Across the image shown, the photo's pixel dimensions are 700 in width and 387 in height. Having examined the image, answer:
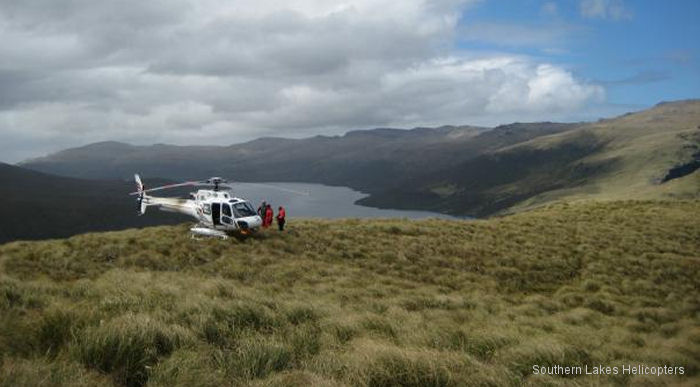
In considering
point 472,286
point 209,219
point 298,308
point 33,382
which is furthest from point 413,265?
point 33,382

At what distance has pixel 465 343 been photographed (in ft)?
33.9

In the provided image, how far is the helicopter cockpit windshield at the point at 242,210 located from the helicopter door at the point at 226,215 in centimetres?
30

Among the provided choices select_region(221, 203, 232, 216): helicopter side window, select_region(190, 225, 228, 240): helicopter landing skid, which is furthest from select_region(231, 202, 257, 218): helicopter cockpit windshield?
select_region(190, 225, 228, 240): helicopter landing skid

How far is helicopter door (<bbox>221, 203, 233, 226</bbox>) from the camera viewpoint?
27.6 meters

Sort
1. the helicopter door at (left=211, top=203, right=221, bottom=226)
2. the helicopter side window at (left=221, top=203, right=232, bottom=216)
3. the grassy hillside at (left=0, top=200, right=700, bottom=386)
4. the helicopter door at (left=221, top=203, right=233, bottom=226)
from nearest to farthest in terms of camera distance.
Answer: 1. the grassy hillside at (left=0, top=200, right=700, bottom=386)
2. the helicopter door at (left=221, top=203, right=233, bottom=226)
3. the helicopter side window at (left=221, top=203, right=232, bottom=216)
4. the helicopter door at (left=211, top=203, right=221, bottom=226)

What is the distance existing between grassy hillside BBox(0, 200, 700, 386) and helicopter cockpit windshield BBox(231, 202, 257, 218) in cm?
158

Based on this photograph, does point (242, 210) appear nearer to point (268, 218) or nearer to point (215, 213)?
point (215, 213)

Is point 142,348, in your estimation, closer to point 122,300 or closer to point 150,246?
point 122,300

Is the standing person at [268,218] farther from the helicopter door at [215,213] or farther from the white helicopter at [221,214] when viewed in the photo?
the helicopter door at [215,213]

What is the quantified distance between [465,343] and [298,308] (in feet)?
12.5

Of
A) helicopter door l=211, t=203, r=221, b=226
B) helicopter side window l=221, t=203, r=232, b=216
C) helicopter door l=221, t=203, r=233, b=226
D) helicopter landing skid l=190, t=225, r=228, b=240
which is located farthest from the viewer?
helicopter door l=211, t=203, r=221, b=226

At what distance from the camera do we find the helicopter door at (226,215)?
27.6 m

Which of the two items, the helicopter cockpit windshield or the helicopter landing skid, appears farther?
the helicopter cockpit windshield

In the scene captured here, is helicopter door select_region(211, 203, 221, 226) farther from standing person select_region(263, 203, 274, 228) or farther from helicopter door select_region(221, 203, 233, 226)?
standing person select_region(263, 203, 274, 228)
